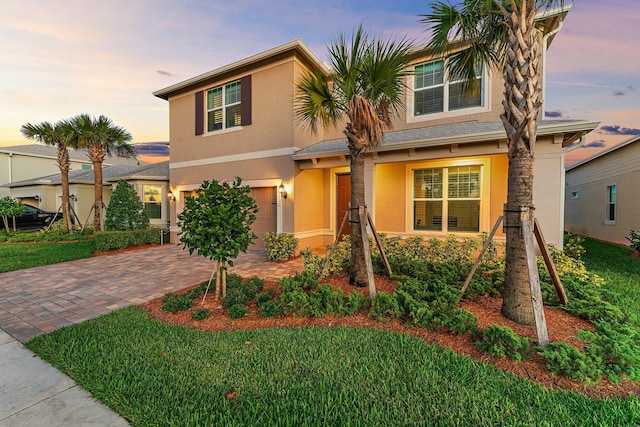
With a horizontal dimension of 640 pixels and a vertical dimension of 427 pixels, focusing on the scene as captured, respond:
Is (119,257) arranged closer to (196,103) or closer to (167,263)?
(167,263)

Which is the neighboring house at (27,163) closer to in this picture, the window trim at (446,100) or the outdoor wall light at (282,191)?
the outdoor wall light at (282,191)

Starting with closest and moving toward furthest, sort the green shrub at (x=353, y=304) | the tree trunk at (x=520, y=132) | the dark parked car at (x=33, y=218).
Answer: the tree trunk at (x=520, y=132), the green shrub at (x=353, y=304), the dark parked car at (x=33, y=218)

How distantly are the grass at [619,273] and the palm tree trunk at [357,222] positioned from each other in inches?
140

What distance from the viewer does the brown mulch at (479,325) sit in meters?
2.36

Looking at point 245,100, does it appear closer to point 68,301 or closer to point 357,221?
point 357,221

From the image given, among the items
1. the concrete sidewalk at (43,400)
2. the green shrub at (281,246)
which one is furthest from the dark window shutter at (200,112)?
the concrete sidewalk at (43,400)

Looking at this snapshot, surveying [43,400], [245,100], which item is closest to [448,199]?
[245,100]

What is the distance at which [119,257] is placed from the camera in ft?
28.3

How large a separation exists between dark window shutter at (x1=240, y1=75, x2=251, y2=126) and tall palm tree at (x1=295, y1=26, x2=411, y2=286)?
480cm

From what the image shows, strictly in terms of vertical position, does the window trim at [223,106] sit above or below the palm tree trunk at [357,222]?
above

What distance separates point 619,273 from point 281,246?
829cm

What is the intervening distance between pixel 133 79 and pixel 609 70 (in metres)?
17.3

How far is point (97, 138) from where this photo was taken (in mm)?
11266

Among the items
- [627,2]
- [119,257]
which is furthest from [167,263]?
[627,2]
